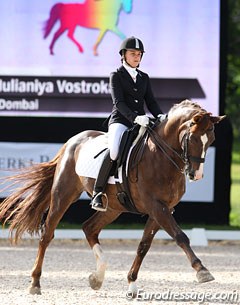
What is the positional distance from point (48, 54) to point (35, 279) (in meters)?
6.11

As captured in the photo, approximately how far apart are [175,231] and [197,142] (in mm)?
763

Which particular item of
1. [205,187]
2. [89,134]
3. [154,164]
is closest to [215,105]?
[205,187]

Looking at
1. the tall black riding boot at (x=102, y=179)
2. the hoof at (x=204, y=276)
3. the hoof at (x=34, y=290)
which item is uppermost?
the tall black riding boot at (x=102, y=179)

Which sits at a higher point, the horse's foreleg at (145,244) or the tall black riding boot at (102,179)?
the tall black riding boot at (102,179)

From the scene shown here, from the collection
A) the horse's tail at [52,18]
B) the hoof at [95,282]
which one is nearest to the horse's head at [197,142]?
the hoof at [95,282]

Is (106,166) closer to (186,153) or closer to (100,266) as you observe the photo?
(100,266)

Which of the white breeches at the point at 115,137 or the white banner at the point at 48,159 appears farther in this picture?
the white banner at the point at 48,159

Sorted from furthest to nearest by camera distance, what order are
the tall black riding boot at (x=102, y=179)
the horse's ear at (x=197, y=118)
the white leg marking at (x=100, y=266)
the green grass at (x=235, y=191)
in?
the green grass at (x=235, y=191) < the tall black riding boot at (x=102, y=179) < the white leg marking at (x=100, y=266) < the horse's ear at (x=197, y=118)

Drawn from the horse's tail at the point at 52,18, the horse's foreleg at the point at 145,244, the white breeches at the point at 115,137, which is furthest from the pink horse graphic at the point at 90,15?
the horse's foreleg at the point at 145,244

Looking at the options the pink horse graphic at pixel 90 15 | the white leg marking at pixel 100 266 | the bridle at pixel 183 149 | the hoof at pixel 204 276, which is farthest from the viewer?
the pink horse graphic at pixel 90 15

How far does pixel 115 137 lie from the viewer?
7.96 m

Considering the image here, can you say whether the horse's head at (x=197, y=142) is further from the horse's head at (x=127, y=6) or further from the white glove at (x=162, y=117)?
the horse's head at (x=127, y=6)

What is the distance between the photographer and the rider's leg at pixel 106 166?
314 inches

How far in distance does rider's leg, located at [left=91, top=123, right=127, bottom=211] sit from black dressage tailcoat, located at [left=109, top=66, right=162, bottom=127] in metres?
0.12
